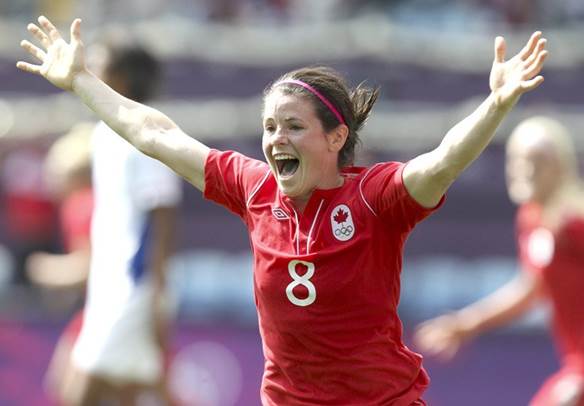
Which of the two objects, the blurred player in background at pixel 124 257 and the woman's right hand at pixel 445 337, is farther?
the woman's right hand at pixel 445 337

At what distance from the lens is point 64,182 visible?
369 inches

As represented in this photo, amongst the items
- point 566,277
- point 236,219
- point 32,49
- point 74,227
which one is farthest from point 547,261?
point 236,219

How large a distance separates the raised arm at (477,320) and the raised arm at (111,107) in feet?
9.36

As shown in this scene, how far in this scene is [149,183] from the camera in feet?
25.2

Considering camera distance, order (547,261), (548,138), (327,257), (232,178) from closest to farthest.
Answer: (327,257) < (232,178) < (547,261) < (548,138)

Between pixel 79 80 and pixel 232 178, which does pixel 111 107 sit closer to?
pixel 79 80

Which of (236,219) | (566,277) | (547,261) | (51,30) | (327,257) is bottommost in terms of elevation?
(327,257)

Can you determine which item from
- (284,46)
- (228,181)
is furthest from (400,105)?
(228,181)

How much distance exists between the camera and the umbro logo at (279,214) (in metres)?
5.12

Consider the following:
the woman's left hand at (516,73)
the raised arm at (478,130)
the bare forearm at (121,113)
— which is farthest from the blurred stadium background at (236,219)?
the woman's left hand at (516,73)

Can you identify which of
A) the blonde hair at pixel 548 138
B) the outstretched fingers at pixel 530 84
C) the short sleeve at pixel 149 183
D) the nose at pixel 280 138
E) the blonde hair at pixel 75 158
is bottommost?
the nose at pixel 280 138

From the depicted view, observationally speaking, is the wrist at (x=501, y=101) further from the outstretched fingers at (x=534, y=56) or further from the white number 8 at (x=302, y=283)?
the white number 8 at (x=302, y=283)

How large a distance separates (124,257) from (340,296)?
296cm

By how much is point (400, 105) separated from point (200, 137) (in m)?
1.71
